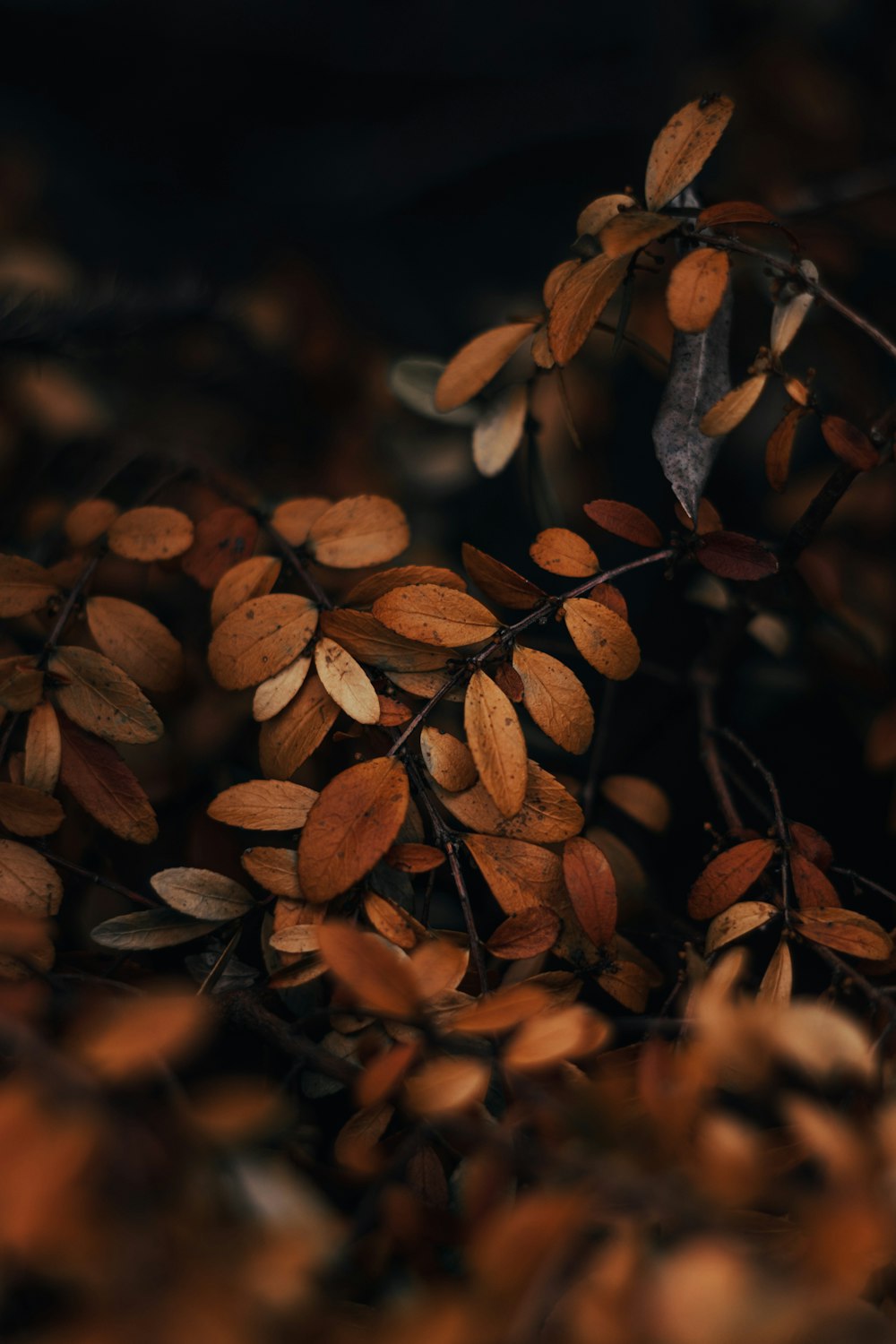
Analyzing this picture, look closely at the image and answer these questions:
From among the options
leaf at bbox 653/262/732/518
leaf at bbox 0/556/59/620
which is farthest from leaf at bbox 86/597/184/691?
leaf at bbox 653/262/732/518

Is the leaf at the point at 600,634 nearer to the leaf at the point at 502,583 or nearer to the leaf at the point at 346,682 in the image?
the leaf at the point at 502,583

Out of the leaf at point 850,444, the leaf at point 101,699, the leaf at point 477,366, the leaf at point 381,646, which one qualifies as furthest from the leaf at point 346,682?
the leaf at point 850,444

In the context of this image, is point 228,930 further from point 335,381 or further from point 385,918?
point 335,381

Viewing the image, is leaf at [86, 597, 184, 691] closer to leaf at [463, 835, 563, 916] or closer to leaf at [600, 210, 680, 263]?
leaf at [463, 835, 563, 916]

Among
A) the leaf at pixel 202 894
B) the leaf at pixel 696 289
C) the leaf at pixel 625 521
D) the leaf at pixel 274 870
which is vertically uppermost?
the leaf at pixel 696 289

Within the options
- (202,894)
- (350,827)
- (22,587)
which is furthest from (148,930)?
(22,587)

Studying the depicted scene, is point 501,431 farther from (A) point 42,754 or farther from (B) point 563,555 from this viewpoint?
(A) point 42,754
